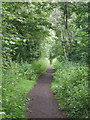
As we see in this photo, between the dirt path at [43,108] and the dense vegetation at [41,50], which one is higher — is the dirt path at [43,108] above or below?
below

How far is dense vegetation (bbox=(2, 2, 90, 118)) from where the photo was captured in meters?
3.38

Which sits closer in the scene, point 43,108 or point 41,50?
point 43,108

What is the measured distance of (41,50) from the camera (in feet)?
58.6

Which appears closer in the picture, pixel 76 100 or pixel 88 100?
pixel 88 100

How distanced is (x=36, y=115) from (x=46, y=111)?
50 centimetres

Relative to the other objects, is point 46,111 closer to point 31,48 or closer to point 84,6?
point 84,6

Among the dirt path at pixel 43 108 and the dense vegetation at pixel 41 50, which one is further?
the dirt path at pixel 43 108

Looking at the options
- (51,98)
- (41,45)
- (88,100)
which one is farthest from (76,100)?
(41,45)

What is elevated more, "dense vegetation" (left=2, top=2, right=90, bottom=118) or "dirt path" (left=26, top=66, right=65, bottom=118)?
"dense vegetation" (left=2, top=2, right=90, bottom=118)

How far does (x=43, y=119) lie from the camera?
5.57 metres

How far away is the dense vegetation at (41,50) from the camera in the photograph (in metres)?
3.38

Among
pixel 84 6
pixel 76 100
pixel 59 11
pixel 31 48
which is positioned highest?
pixel 59 11

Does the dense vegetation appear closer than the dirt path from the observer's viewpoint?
Yes

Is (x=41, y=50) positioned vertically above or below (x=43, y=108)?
above
